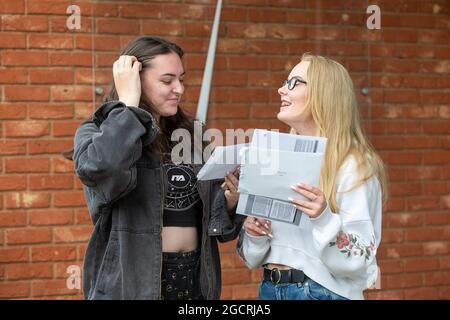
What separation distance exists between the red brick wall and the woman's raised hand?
1629 mm

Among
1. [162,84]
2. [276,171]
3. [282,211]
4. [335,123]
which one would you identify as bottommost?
[282,211]

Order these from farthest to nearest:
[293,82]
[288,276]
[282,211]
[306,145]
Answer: [293,82], [288,276], [282,211], [306,145]

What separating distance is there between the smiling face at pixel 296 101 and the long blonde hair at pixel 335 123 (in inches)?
0.9

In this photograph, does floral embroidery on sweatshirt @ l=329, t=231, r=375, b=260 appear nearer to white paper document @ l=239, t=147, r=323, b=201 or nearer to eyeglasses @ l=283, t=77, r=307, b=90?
white paper document @ l=239, t=147, r=323, b=201

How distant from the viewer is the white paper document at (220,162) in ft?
8.70

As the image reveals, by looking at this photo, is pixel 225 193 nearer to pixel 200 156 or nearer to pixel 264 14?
pixel 200 156

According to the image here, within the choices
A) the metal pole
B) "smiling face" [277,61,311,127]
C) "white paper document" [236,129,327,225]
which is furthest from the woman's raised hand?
the metal pole

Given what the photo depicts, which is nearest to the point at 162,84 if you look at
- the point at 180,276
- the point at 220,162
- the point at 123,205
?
the point at 220,162

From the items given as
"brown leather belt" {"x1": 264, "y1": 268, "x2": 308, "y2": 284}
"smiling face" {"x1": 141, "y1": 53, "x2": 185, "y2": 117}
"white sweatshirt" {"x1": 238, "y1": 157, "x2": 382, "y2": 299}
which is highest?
"smiling face" {"x1": 141, "y1": 53, "x2": 185, "y2": 117}

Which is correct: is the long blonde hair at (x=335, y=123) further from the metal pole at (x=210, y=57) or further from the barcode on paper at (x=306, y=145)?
the metal pole at (x=210, y=57)

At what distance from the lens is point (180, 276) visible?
2750mm

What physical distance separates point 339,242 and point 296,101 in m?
0.56

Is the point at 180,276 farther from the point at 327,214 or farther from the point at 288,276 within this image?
the point at 327,214

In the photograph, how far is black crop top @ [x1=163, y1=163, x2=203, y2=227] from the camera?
2752 millimetres
